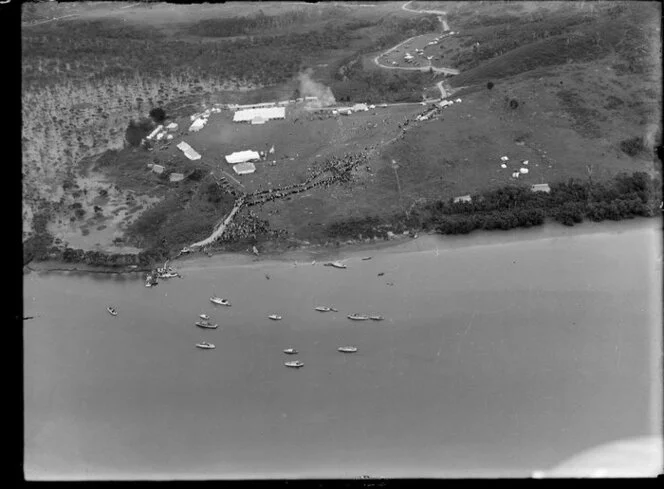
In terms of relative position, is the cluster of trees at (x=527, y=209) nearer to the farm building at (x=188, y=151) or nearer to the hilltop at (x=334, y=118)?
the hilltop at (x=334, y=118)

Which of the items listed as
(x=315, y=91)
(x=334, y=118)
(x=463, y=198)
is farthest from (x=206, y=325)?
(x=315, y=91)

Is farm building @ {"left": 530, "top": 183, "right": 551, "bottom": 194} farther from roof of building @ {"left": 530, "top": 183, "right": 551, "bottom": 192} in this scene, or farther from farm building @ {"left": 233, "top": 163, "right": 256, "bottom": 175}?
farm building @ {"left": 233, "top": 163, "right": 256, "bottom": 175}

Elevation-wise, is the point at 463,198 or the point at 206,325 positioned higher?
the point at 463,198

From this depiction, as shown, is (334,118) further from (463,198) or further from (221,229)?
(221,229)

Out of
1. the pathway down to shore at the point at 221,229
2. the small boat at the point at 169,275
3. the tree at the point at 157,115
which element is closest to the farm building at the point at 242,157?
the pathway down to shore at the point at 221,229

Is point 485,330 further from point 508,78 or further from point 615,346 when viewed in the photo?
point 508,78
